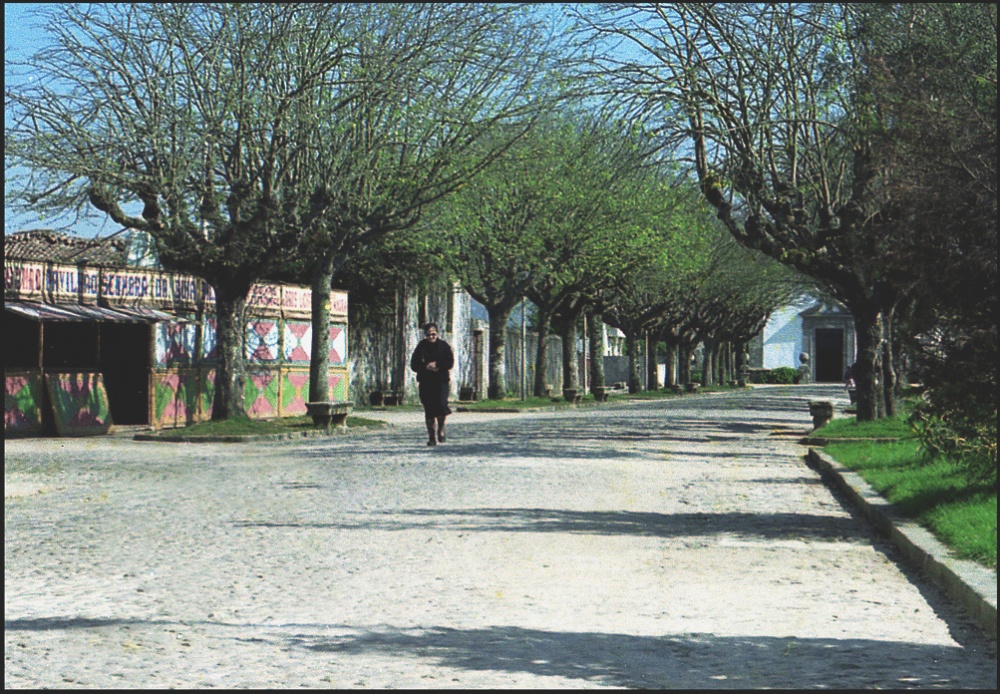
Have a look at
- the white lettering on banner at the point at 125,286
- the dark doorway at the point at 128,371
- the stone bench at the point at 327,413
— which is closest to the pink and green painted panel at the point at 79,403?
the dark doorway at the point at 128,371

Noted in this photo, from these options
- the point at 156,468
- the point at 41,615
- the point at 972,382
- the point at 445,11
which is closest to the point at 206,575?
the point at 41,615

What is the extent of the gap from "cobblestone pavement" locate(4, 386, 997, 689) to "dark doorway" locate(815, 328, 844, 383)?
86.5 meters

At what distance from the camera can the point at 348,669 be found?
622cm

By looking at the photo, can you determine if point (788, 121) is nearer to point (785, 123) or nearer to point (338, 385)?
point (785, 123)

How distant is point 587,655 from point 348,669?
111 centimetres

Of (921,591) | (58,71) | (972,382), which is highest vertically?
(58,71)

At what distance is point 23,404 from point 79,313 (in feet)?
6.02

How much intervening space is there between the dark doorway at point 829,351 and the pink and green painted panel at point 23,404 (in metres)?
81.9

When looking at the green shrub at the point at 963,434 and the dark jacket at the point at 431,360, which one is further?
the dark jacket at the point at 431,360

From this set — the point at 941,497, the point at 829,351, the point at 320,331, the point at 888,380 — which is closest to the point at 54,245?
the point at 320,331

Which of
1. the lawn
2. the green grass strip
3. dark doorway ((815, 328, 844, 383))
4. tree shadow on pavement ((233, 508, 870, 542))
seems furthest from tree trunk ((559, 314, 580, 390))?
dark doorway ((815, 328, 844, 383))

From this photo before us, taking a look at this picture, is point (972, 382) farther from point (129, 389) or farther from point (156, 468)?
point (129, 389)

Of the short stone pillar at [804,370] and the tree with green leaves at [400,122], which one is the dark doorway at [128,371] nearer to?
the tree with green leaves at [400,122]

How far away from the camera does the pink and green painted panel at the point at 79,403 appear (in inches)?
1013
